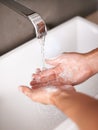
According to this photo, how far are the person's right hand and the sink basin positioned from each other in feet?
0.19

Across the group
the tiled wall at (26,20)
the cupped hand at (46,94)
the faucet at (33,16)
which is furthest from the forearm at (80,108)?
the tiled wall at (26,20)

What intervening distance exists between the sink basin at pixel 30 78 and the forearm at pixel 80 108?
0.22 m

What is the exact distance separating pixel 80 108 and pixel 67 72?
28 centimetres

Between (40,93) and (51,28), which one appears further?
(51,28)

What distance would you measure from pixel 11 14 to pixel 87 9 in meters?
0.37

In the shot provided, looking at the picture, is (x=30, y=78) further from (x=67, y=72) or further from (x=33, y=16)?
→ (x=33, y=16)

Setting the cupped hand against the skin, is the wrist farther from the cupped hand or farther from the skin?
the cupped hand

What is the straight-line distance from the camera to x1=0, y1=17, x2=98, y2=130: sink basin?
0.85 m

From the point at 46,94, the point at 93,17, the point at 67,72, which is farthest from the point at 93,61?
the point at 93,17

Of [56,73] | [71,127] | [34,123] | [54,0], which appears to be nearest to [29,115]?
[34,123]

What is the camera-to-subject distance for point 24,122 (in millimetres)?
857

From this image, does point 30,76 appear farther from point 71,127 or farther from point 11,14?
point 71,127

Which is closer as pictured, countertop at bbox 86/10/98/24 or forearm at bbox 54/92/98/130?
forearm at bbox 54/92/98/130

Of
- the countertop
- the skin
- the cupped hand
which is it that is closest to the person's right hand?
the skin
